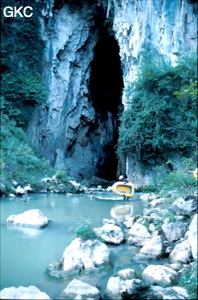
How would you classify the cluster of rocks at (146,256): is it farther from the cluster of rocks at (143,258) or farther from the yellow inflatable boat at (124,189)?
the yellow inflatable boat at (124,189)

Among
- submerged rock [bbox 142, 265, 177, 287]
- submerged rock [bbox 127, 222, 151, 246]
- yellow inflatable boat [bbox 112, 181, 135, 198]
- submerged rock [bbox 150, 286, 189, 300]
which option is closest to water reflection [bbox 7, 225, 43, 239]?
submerged rock [bbox 127, 222, 151, 246]

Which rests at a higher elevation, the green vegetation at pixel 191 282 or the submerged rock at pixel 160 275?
the green vegetation at pixel 191 282

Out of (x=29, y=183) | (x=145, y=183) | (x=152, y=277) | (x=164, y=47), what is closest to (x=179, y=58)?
(x=164, y=47)

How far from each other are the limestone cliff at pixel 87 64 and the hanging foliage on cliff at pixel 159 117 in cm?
139

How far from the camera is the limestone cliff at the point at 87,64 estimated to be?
15.1 m

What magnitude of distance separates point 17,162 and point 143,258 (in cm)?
1006

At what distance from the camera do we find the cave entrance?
22.3m

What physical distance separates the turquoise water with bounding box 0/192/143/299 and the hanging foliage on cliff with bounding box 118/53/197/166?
14.4 feet

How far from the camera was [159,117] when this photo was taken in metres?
13.4

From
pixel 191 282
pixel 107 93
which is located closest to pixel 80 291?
pixel 191 282

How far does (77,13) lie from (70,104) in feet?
18.1

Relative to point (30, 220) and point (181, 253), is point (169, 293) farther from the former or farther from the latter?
point (30, 220)

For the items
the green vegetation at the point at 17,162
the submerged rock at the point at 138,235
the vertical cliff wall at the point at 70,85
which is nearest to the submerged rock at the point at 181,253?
the submerged rock at the point at 138,235

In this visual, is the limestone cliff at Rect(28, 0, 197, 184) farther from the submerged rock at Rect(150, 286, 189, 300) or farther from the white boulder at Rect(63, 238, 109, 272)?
the submerged rock at Rect(150, 286, 189, 300)
